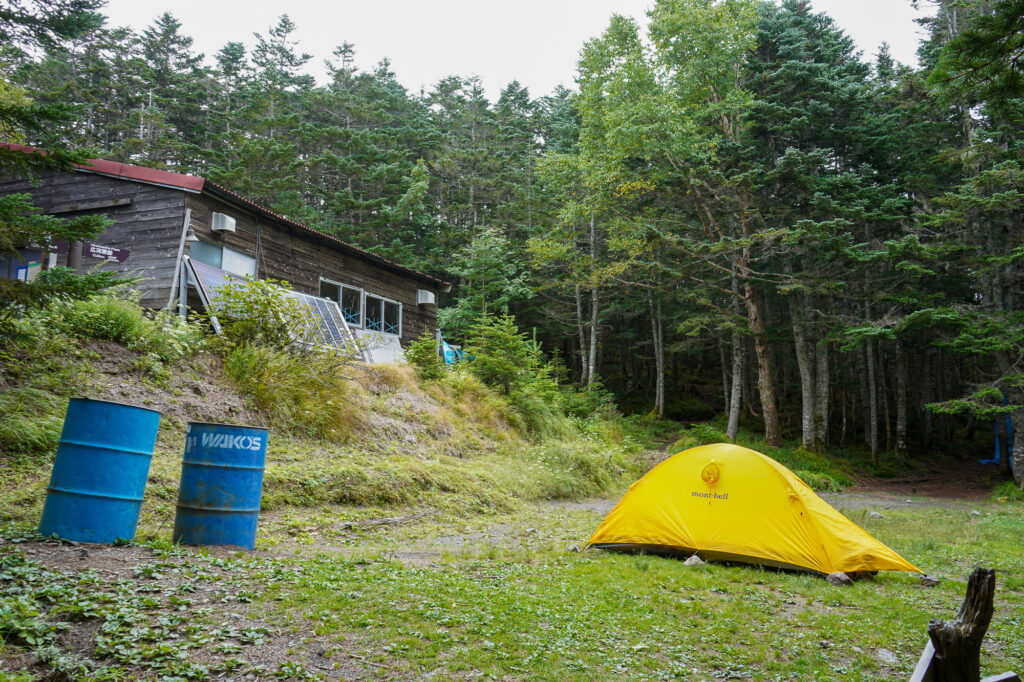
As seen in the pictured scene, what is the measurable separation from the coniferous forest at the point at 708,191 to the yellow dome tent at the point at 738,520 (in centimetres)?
404

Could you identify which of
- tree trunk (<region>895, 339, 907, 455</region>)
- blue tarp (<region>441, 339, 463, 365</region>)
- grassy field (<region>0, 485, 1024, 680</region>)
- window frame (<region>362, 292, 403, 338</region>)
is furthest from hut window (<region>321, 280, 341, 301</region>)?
tree trunk (<region>895, 339, 907, 455</region>)

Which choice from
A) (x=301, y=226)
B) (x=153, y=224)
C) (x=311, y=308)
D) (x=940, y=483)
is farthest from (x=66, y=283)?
(x=940, y=483)

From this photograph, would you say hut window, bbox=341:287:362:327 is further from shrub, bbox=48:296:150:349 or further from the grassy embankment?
shrub, bbox=48:296:150:349

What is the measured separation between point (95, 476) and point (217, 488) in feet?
2.92

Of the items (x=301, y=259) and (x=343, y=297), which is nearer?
(x=301, y=259)

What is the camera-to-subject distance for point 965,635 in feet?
5.62

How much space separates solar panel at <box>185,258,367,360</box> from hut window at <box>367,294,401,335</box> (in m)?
3.07

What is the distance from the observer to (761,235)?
1708cm

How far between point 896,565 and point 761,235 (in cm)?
1267

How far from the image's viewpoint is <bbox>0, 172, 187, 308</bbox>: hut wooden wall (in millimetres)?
12273

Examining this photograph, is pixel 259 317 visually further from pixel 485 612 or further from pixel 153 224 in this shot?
pixel 485 612

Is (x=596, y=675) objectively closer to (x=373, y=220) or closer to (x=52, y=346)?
(x=52, y=346)

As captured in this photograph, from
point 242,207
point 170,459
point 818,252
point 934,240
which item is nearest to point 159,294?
point 242,207

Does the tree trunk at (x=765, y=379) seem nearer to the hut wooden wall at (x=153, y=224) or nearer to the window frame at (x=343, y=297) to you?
the window frame at (x=343, y=297)
